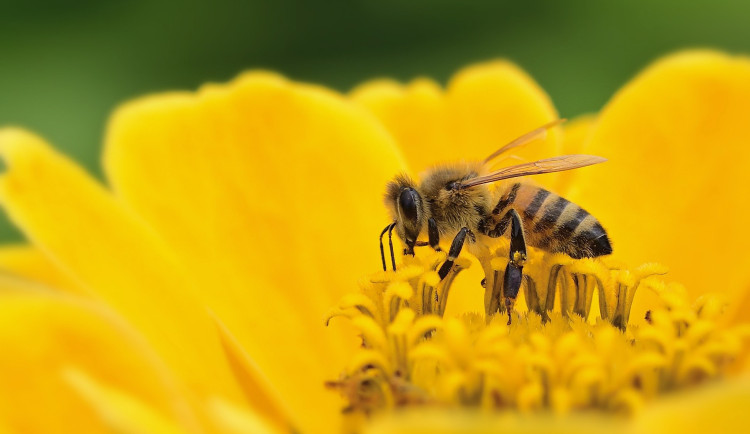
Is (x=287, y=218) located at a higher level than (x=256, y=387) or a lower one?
higher

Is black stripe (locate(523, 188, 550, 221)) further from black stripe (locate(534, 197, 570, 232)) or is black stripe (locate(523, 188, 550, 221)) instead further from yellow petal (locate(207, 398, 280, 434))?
yellow petal (locate(207, 398, 280, 434))

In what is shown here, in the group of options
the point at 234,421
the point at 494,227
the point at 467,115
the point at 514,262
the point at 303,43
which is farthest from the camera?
the point at 303,43

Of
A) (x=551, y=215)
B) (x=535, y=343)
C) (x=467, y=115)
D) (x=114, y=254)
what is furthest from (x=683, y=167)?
(x=114, y=254)

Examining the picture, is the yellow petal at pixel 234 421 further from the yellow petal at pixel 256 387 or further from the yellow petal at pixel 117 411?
the yellow petal at pixel 256 387

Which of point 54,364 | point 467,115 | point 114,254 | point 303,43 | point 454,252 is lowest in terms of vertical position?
point 54,364

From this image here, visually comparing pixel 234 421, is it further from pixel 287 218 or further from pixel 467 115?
pixel 467 115

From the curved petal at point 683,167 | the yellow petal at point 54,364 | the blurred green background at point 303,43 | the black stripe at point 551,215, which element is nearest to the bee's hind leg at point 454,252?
the black stripe at point 551,215
